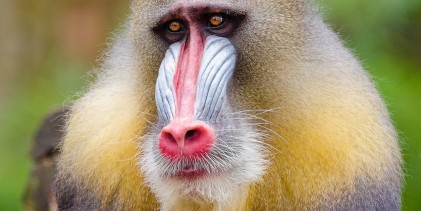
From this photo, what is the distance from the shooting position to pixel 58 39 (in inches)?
421

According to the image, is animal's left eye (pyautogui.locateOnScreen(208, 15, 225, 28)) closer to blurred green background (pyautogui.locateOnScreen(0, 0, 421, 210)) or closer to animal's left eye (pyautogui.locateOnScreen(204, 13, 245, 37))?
animal's left eye (pyautogui.locateOnScreen(204, 13, 245, 37))

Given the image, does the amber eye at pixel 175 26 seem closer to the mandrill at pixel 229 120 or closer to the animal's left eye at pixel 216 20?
the mandrill at pixel 229 120

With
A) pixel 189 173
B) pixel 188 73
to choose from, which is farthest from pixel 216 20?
pixel 189 173

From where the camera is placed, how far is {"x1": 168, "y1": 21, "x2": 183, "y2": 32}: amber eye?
4199mm

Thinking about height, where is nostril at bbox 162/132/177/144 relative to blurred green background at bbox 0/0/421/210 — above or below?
above

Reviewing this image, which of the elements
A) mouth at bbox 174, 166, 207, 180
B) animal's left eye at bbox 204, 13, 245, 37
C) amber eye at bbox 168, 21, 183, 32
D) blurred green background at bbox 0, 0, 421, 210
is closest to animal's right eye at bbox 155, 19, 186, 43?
amber eye at bbox 168, 21, 183, 32

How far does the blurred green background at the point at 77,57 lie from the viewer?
6410mm

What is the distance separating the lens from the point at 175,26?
4207 mm

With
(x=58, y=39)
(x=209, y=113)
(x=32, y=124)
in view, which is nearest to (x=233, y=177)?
(x=209, y=113)

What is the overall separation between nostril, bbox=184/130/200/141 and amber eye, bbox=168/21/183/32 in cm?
56

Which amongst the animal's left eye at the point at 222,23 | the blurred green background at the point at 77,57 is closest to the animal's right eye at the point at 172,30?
the animal's left eye at the point at 222,23

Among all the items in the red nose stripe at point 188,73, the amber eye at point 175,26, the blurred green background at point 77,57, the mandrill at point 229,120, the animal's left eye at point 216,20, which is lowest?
the blurred green background at point 77,57

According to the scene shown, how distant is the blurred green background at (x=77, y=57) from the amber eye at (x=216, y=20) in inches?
45.6

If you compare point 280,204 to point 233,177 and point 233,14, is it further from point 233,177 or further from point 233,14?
point 233,14
